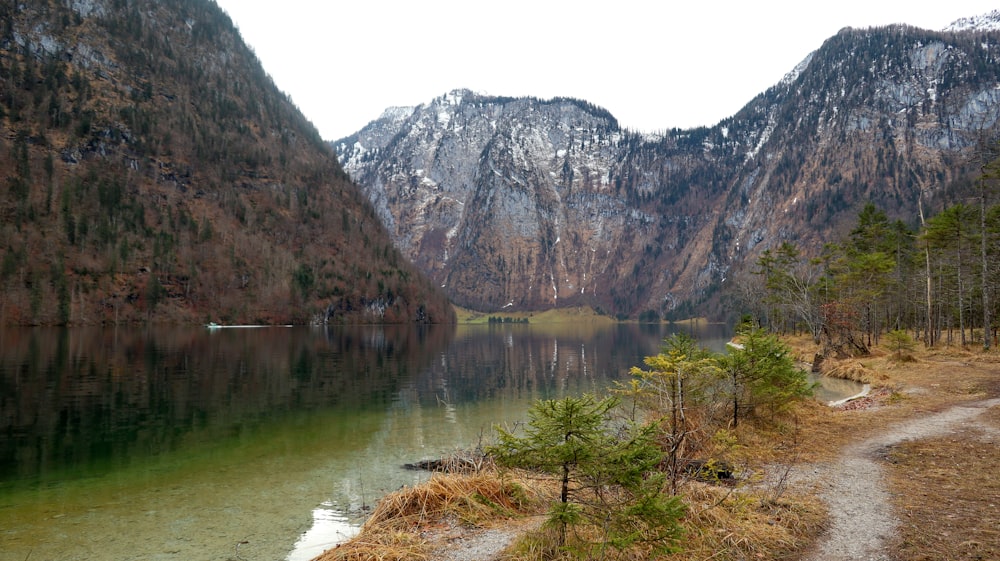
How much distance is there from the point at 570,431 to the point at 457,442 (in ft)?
51.9

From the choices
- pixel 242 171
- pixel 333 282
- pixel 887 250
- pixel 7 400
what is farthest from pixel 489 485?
pixel 242 171

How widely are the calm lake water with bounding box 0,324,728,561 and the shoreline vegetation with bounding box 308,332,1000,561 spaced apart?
11.6 feet

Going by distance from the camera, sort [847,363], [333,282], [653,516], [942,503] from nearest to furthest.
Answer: [653,516] < [942,503] < [847,363] < [333,282]

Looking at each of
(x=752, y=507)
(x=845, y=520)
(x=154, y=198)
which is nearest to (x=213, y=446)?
(x=752, y=507)

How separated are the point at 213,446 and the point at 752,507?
19.7 m

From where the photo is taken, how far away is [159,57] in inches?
6934

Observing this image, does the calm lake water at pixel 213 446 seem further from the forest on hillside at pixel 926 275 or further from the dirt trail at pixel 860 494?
the forest on hillside at pixel 926 275

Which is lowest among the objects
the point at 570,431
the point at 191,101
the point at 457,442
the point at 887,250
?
the point at 457,442

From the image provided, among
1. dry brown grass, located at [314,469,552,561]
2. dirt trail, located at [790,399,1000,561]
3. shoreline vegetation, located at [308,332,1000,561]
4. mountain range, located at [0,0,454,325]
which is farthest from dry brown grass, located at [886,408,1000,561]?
mountain range, located at [0,0,454,325]

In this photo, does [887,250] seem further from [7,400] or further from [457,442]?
[7,400]

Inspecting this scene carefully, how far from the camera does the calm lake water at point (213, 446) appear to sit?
1194 cm

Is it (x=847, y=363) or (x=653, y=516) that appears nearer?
(x=653, y=516)

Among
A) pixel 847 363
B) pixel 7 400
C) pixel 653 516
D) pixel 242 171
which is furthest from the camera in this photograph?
pixel 242 171

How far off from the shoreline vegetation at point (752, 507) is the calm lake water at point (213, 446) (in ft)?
11.6
